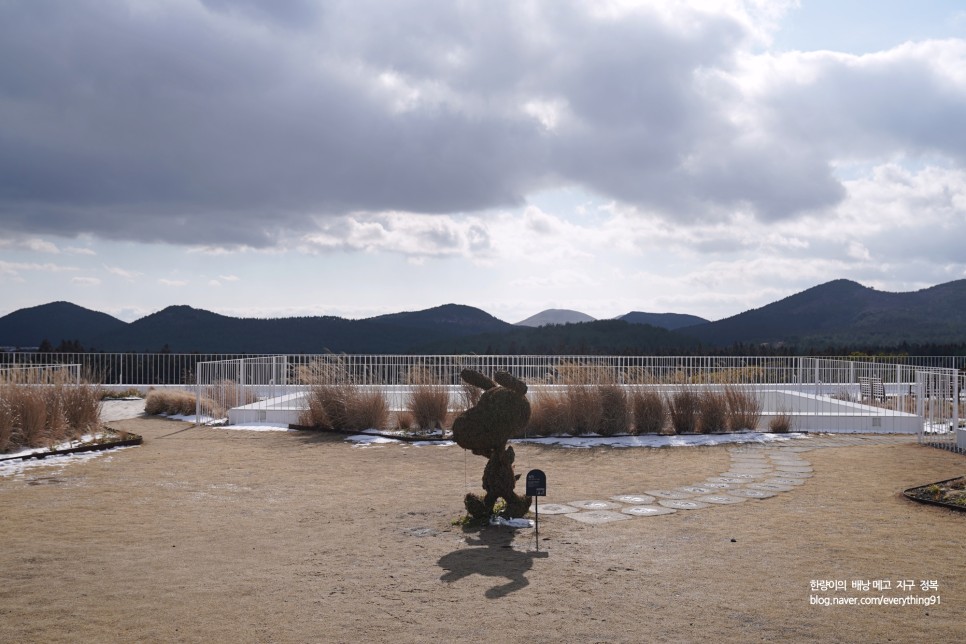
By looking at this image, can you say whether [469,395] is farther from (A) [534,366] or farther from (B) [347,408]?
(A) [534,366]

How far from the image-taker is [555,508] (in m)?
7.55

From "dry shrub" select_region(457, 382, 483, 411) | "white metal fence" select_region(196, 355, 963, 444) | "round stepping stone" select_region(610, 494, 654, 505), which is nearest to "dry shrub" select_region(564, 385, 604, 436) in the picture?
"white metal fence" select_region(196, 355, 963, 444)

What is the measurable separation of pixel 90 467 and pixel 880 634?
29.9 ft

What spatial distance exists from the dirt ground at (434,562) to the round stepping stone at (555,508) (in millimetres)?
335

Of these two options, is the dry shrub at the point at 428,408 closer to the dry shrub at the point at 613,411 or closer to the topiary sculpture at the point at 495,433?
the dry shrub at the point at 613,411

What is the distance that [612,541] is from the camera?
246 inches

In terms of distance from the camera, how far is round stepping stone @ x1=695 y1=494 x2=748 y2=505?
7.75 meters

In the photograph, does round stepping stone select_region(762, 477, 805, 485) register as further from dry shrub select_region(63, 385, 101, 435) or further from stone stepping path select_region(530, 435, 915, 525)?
dry shrub select_region(63, 385, 101, 435)

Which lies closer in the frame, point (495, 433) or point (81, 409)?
point (495, 433)

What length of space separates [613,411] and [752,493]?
5.00 meters


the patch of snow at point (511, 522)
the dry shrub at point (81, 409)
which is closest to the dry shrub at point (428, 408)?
the dry shrub at point (81, 409)

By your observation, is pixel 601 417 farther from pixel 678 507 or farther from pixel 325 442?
pixel 678 507

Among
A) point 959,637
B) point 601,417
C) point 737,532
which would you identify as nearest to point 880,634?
point 959,637

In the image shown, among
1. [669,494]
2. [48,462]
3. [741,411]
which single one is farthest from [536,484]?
[741,411]
